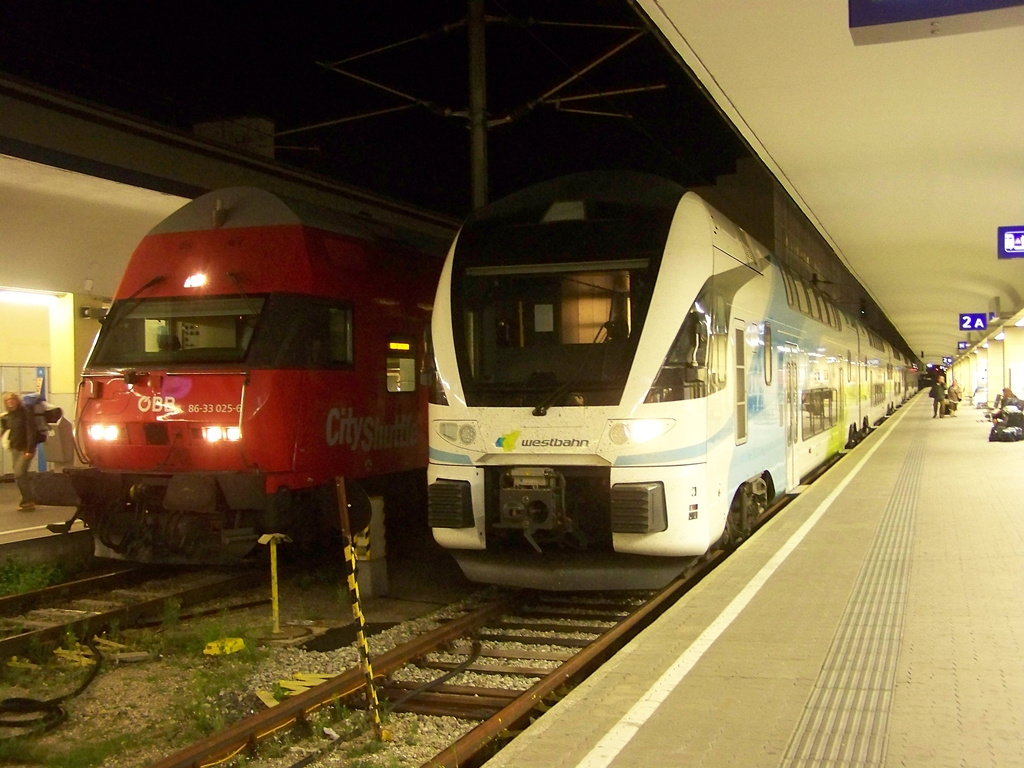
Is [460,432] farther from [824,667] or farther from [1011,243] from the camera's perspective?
[1011,243]

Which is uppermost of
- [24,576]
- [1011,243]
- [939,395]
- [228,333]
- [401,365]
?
[1011,243]

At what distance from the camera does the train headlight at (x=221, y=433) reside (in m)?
7.95

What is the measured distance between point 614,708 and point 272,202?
5887 millimetres

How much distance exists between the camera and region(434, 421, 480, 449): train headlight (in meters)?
7.30

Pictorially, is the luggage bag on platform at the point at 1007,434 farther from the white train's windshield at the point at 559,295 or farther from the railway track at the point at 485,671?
the white train's windshield at the point at 559,295

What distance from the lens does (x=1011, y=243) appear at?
1529 cm

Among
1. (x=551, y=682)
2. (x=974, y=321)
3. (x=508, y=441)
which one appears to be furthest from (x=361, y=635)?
(x=974, y=321)

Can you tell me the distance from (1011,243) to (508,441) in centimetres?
1180

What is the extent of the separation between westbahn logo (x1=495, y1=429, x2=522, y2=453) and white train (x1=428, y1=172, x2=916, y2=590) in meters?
0.02

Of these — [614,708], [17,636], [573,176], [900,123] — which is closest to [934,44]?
[900,123]

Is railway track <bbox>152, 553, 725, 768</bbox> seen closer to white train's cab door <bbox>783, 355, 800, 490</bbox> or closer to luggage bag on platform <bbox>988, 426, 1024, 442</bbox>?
white train's cab door <bbox>783, 355, 800, 490</bbox>

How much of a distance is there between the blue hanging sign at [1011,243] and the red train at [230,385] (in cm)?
1119

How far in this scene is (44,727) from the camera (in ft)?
18.0

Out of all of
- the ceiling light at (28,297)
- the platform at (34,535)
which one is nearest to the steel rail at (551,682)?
the platform at (34,535)
